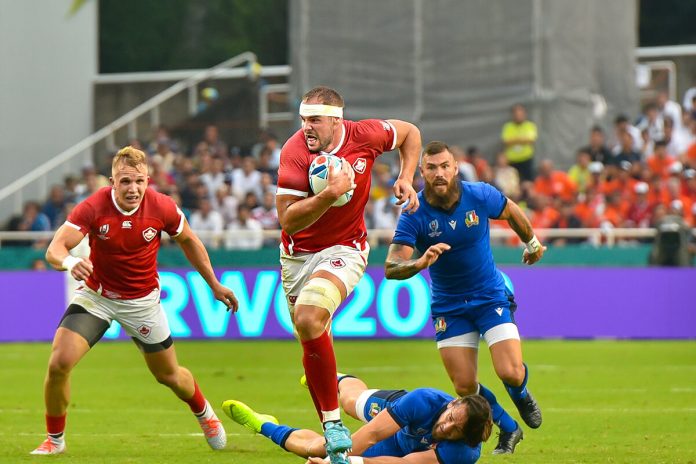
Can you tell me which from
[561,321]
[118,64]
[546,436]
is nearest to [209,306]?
[561,321]

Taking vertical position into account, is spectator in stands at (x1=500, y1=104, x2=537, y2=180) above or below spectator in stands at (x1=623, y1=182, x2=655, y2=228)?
above

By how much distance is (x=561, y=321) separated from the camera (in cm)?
2186

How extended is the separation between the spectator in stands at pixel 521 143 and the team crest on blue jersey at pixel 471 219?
48.3ft

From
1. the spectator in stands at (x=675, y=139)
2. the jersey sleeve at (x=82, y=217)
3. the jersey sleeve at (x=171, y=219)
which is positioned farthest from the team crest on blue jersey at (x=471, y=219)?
the spectator in stands at (x=675, y=139)

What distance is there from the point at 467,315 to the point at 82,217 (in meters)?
3.13

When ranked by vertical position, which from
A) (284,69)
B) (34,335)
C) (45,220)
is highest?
(284,69)

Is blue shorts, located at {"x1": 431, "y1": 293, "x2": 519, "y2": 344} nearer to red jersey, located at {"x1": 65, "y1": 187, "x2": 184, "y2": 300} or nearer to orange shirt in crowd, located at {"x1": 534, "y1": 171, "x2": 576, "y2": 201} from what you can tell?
red jersey, located at {"x1": 65, "y1": 187, "x2": 184, "y2": 300}

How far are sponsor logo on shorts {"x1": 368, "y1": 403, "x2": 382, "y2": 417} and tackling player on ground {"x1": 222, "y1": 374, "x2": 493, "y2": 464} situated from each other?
112mm

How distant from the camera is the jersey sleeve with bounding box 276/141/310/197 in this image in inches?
387

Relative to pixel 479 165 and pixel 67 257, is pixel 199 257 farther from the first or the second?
pixel 479 165

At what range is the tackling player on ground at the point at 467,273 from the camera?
1109 centimetres

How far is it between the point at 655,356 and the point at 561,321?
2626 millimetres

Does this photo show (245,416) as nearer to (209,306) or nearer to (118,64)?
(209,306)

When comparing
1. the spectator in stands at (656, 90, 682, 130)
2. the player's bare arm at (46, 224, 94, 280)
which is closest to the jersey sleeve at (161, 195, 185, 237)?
the player's bare arm at (46, 224, 94, 280)
